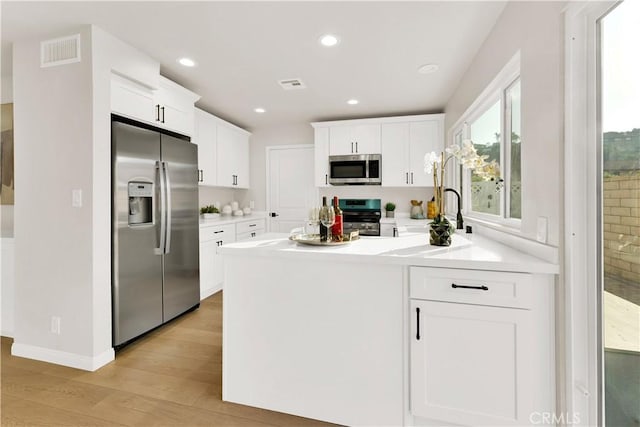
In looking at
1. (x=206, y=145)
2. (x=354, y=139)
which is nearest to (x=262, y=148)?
(x=206, y=145)

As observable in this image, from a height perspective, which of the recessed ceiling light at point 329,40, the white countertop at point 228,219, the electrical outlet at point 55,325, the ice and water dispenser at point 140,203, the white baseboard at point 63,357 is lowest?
the white baseboard at point 63,357

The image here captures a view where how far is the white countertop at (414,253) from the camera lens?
1349mm

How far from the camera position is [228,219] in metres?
4.47

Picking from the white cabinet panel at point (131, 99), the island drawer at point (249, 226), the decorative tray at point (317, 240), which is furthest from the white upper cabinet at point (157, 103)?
the decorative tray at point (317, 240)

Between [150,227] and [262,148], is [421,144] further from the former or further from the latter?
[150,227]

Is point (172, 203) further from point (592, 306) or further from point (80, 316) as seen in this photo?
point (592, 306)

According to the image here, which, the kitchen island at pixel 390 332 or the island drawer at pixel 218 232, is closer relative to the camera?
the kitchen island at pixel 390 332

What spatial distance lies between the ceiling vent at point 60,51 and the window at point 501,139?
3.02 metres

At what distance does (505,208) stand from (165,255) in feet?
9.39

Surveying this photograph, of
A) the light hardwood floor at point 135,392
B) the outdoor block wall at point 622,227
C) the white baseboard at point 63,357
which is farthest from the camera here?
the white baseboard at point 63,357

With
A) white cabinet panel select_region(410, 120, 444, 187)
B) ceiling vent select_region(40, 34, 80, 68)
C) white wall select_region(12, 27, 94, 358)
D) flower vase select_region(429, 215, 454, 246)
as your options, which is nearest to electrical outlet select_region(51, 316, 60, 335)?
white wall select_region(12, 27, 94, 358)

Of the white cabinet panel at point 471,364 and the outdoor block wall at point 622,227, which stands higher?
the outdoor block wall at point 622,227

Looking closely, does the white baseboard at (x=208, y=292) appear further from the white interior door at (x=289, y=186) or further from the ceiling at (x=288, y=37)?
the ceiling at (x=288, y=37)

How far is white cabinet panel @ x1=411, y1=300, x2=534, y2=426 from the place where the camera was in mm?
1334
